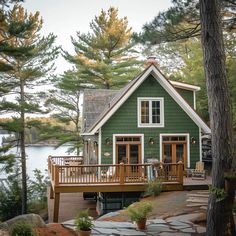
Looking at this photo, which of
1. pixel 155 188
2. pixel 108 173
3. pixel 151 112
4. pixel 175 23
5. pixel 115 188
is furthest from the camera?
pixel 151 112

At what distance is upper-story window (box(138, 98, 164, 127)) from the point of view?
17.0m

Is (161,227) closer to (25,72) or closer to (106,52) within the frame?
(25,72)

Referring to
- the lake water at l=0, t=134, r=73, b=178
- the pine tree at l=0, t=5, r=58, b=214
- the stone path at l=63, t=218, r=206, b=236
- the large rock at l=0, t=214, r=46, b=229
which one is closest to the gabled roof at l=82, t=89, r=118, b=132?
the pine tree at l=0, t=5, r=58, b=214

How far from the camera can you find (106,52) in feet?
102

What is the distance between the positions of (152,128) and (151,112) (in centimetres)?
84

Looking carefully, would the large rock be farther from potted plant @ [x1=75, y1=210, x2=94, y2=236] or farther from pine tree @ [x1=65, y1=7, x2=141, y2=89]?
pine tree @ [x1=65, y1=7, x2=141, y2=89]

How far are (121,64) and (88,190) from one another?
59.7 ft

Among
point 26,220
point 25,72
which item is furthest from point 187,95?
point 26,220

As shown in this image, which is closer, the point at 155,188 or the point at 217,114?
the point at 217,114

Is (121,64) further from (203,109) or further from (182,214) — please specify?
(182,214)

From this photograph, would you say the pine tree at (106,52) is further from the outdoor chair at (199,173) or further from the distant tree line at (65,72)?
the outdoor chair at (199,173)

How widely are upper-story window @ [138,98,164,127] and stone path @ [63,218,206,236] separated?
26.1 feet

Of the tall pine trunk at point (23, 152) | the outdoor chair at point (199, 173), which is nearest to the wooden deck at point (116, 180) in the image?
the outdoor chair at point (199, 173)

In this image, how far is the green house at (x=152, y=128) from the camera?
16.5 m
